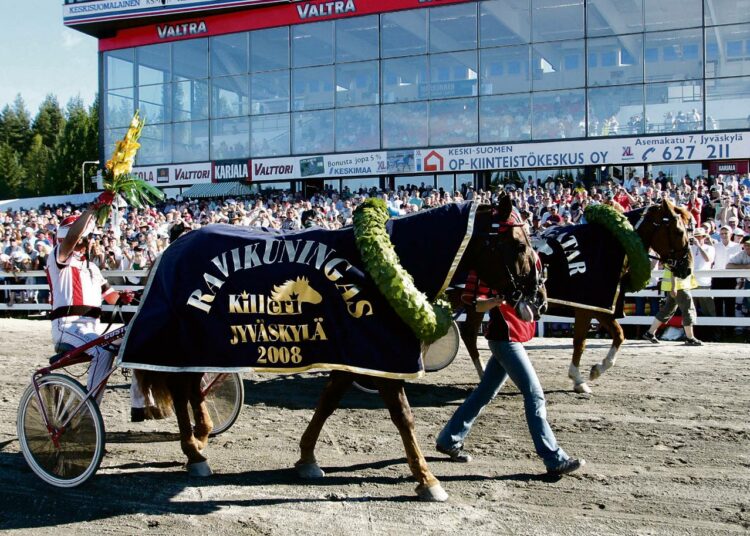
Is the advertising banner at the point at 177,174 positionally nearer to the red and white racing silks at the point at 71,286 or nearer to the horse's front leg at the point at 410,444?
the red and white racing silks at the point at 71,286

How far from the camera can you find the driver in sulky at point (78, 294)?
550cm

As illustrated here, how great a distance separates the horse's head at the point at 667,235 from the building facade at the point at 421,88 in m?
17.4

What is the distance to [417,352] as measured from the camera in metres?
4.83

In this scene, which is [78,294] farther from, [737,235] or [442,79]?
[442,79]

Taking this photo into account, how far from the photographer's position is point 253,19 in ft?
104

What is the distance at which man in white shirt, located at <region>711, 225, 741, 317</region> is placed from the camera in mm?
12241

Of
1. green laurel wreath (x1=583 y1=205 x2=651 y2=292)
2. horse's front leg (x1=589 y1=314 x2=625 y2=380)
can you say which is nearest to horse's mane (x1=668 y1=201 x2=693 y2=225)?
green laurel wreath (x1=583 y1=205 x2=651 y2=292)

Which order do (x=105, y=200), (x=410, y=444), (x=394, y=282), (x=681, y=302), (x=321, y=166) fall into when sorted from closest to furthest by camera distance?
(x=394, y=282)
(x=410, y=444)
(x=105, y=200)
(x=681, y=302)
(x=321, y=166)

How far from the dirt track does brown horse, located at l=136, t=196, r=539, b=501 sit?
0.17 m

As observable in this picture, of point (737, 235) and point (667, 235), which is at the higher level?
point (737, 235)

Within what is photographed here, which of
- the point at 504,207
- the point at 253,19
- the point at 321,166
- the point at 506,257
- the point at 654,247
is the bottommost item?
the point at 506,257

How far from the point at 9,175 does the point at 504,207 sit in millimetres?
88524

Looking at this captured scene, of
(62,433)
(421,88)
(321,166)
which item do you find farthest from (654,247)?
(321,166)

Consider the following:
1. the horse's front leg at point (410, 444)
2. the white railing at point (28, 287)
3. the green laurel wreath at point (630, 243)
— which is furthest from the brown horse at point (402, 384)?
the white railing at point (28, 287)
